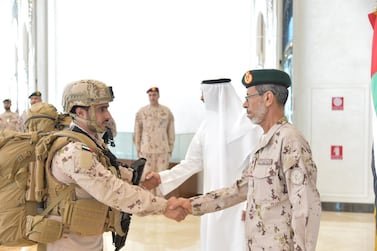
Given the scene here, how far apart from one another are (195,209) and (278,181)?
68 cm

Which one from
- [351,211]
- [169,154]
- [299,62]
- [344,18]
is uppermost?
[344,18]

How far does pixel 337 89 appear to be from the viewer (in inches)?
348

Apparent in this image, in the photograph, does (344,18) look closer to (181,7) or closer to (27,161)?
(181,7)

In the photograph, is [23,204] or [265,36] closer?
[23,204]

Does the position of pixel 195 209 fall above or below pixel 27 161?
below

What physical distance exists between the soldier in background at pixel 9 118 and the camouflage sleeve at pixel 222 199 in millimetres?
7301

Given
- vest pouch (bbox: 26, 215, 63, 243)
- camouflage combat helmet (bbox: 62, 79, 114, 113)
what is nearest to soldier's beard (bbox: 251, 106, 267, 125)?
camouflage combat helmet (bbox: 62, 79, 114, 113)

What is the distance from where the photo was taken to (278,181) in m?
2.55

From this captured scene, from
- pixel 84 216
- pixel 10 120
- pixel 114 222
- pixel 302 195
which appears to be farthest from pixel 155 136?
pixel 302 195

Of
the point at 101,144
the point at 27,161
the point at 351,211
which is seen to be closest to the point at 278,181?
the point at 101,144

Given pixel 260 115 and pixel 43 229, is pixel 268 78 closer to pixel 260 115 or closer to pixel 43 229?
pixel 260 115

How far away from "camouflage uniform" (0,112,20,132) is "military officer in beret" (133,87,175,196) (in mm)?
2182

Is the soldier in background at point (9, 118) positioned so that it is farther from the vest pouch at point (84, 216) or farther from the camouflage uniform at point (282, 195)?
the camouflage uniform at point (282, 195)

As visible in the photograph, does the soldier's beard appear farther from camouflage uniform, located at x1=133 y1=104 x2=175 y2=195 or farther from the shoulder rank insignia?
camouflage uniform, located at x1=133 y1=104 x2=175 y2=195
